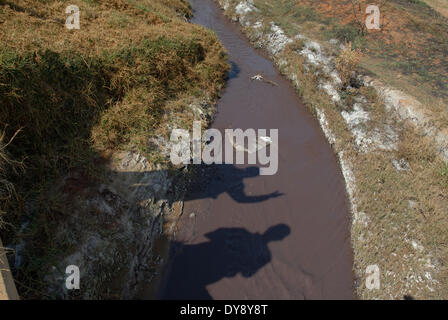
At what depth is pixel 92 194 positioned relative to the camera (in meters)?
5.90

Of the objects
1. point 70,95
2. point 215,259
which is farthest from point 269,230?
point 70,95

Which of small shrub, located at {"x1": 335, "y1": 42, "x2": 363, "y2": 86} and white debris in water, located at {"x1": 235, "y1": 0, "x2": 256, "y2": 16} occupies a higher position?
white debris in water, located at {"x1": 235, "y1": 0, "x2": 256, "y2": 16}

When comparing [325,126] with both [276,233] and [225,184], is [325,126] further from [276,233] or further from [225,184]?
[276,233]

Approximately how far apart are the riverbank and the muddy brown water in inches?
22.0

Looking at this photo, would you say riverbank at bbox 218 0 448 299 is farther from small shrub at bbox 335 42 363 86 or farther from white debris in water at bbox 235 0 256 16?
white debris in water at bbox 235 0 256 16

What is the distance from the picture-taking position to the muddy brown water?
6008 millimetres

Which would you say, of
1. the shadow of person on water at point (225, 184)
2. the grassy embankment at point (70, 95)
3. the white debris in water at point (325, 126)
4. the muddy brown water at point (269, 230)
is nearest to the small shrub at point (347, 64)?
the white debris in water at point (325, 126)

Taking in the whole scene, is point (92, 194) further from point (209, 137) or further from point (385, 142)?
point (385, 142)

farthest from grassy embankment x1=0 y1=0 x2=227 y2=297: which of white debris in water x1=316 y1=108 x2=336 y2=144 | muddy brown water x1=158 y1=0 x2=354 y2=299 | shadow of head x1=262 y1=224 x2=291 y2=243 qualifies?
white debris in water x1=316 y1=108 x2=336 y2=144

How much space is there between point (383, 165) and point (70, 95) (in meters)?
9.62

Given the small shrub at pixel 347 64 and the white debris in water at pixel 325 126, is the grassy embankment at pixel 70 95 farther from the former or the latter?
the small shrub at pixel 347 64

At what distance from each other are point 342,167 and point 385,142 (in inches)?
74.1

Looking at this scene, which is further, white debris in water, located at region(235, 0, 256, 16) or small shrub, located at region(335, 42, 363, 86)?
white debris in water, located at region(235, 0, 256, 16)

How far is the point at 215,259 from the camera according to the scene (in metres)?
6.32
